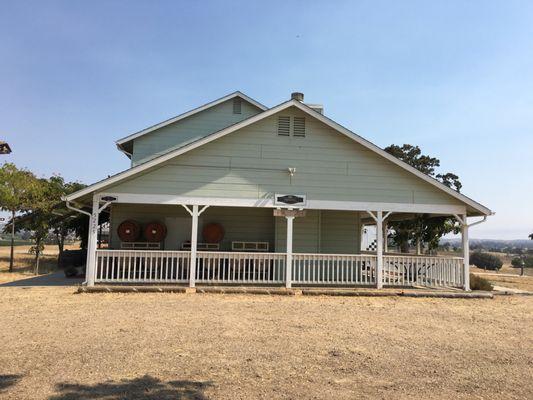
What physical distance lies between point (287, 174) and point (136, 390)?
30.4 ft

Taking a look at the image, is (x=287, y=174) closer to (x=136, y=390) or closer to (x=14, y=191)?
(x=136, y=390)

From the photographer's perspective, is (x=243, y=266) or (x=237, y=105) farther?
(x=237, y=105)

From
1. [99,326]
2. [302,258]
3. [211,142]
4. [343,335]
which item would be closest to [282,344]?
[343,335]

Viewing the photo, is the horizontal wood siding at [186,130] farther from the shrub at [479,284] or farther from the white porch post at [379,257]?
the shrub at [479,284]

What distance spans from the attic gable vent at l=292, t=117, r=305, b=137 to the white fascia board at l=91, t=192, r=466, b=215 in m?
2.21

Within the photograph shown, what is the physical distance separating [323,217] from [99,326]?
30.6 feet

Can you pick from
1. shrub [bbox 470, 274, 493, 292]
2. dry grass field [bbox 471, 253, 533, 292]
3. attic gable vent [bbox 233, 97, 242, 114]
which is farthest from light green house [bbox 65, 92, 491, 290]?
dry grass field [bbox 471, 253, 533, 292]

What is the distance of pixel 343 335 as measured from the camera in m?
7.66

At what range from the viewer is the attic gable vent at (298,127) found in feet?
44.2

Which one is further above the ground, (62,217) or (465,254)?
(62,217)

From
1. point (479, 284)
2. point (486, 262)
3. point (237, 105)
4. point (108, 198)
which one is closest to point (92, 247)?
point (108, 198)

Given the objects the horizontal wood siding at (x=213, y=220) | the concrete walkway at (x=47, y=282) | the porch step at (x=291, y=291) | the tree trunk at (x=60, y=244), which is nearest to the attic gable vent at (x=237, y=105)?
the horizontal wood siding at (x=213, y=220)

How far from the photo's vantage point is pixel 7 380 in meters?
4.96

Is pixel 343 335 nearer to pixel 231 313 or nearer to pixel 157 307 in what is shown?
pixel 231 313
